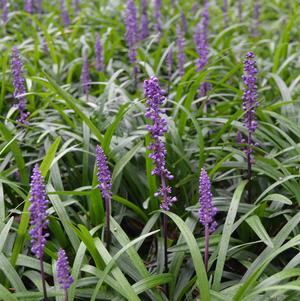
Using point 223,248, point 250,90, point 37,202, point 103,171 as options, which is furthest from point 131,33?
point 37,202

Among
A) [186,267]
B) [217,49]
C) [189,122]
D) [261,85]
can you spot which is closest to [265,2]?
[217,49]

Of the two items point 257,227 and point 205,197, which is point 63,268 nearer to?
point 205,197

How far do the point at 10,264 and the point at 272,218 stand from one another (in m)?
2.59

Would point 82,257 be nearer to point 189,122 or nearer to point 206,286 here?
point 206,286

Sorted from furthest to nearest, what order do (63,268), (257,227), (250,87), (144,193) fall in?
(144,193), (250,87), (257,227), (63,268)

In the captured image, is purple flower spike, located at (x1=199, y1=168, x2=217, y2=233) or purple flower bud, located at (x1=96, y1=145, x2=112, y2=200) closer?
purple flower spike, located at (x1=199, y1=168, x2=217, y2=233)

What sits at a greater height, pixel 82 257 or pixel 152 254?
pixel 82 257

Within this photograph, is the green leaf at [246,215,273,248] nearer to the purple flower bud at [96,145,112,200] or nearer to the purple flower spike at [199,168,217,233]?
the purple flower spike at [199,168,217,233]

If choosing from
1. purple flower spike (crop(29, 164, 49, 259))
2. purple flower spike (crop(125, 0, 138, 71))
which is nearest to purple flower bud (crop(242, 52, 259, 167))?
purple flower spike (crop(29, 164, 49, 259))

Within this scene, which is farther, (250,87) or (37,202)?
(250,87)

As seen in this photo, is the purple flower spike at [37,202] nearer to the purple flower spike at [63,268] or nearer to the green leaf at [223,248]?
the purple flower spike at [63,268]

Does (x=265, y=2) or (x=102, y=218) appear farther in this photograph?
(x=265, y=2)

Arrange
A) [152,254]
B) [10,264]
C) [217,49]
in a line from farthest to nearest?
[217,49] → [152,254] → [10,264]

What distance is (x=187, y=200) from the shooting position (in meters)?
5.61
